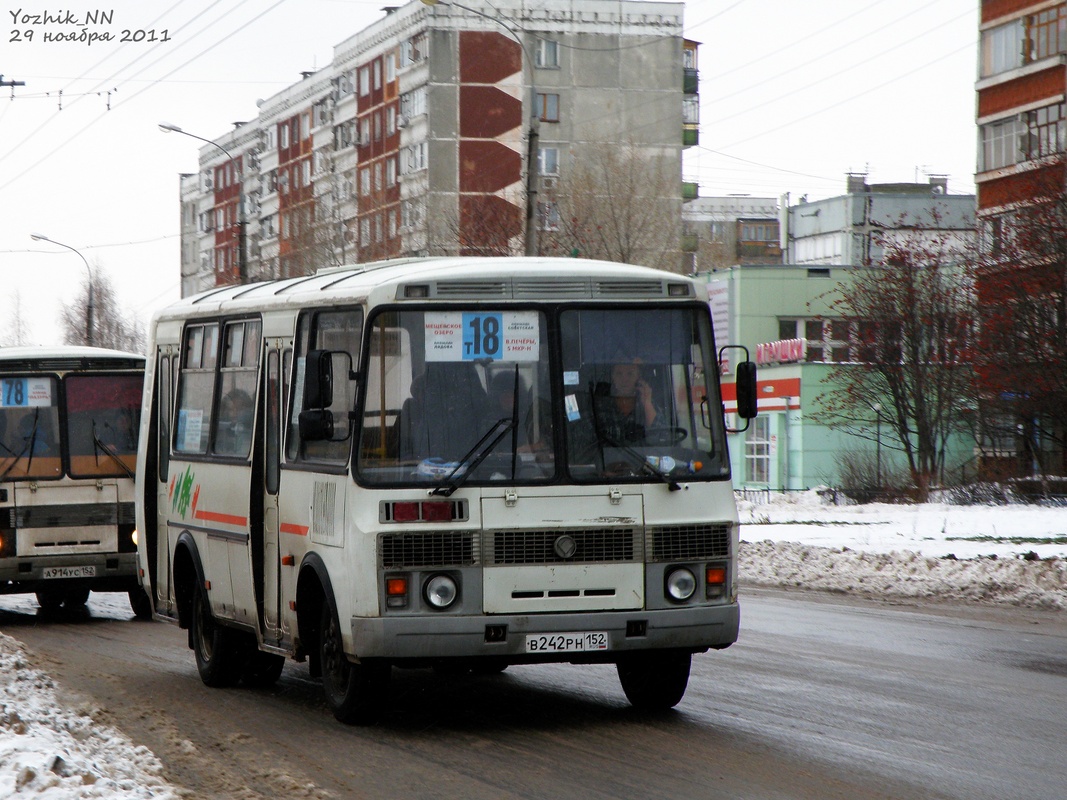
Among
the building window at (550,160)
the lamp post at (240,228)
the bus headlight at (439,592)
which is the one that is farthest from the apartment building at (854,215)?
the bus headlight at (439,592)

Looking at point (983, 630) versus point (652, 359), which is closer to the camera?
point (652, 359)

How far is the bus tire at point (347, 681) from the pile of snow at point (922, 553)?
9.67 metres

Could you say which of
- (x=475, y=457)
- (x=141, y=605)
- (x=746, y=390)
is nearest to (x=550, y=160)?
(x=141, y=605)

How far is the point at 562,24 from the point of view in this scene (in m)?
82.2

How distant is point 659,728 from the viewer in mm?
9102

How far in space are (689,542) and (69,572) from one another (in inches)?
402

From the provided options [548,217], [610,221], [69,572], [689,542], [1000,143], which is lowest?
[69,572]

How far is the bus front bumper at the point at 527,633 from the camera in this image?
346 inches

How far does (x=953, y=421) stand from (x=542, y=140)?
47570 millimetres

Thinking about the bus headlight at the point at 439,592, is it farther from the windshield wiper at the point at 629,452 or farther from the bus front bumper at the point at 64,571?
the bus front bumper at the point at 64,571

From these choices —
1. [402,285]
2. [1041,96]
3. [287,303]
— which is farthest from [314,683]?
[1041,96]

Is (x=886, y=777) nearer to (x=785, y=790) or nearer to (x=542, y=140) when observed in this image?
(x=785, y=790)

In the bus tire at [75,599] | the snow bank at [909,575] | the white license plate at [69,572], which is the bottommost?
the bus tire at [75,599]

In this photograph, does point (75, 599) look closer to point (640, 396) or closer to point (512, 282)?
point (512, 282)
